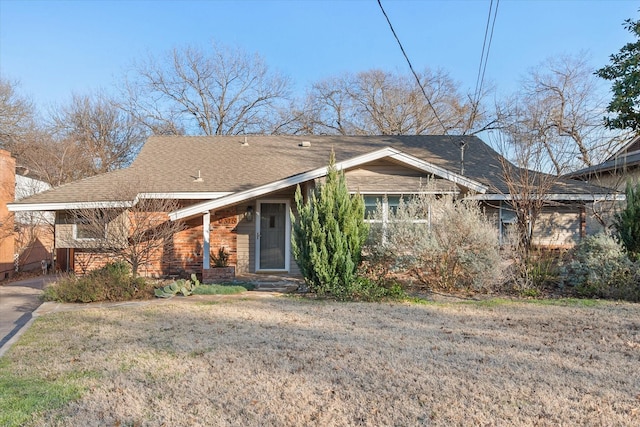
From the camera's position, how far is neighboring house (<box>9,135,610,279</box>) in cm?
1126

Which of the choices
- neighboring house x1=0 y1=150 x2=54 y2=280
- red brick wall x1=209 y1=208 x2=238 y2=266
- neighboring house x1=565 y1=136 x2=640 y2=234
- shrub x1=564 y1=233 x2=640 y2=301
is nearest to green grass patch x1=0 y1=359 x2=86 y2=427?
red brick wall x1=209 y1=208 x2=238 y2=266

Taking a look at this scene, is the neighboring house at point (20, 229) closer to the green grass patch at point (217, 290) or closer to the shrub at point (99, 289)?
the shrub at point (99, 289)

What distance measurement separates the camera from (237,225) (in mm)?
12641

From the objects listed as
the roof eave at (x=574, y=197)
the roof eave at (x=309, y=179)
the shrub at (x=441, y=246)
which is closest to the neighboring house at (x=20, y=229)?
the roof eave at (x=309, y=179)

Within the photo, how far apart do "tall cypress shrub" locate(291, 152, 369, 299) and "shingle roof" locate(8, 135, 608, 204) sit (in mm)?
3738

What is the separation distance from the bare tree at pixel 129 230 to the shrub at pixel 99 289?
46 centimetres

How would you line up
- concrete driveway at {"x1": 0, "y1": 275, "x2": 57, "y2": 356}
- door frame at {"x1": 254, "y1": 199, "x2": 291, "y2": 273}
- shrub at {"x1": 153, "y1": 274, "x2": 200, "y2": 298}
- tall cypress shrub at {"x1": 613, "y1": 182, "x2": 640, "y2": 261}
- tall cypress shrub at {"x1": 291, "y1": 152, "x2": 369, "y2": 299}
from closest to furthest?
A: concrete driveway at {"x1": 0, "y1": 275, "x2": 57, "y2": 356} < tall cypress shrub at {"x1": 291, "y1": 152, "x2": 369, "y2": 299} < shrub at {"x1": 153, "y1": 274, "x2": 200, "y2": 298} < tall cypress shrub at {"x1": 613, "y1": 182, "x2": 640, "y2": 261} < door frame at {"x1": 254, "y1": 199, "x2": 291, "y2": 273}

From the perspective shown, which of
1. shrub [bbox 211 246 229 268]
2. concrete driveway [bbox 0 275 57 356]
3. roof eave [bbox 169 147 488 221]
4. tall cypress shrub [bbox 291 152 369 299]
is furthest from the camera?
shrub [bbox 211 246 229 268]

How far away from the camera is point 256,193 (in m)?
11.2

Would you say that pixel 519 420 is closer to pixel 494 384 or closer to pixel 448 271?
pixel 494 384

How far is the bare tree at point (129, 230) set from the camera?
9609 mm

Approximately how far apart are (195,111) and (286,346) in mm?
25840

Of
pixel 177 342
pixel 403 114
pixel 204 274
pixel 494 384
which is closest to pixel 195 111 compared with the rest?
pixel 403 114

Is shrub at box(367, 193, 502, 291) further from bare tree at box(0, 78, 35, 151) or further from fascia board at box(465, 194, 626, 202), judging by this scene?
bare tree at box(0, 78, 35, 151)
